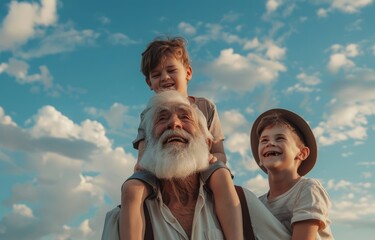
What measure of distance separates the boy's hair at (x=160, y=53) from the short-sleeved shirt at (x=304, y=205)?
255 cm

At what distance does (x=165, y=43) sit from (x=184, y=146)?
2650 millimetres

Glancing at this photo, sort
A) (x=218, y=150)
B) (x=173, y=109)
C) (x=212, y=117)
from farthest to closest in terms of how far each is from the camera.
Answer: (x=212, y=117)
(x=218, y=150)
(x=173, y=109)

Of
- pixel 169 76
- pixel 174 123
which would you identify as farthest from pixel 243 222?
pixel 169 76

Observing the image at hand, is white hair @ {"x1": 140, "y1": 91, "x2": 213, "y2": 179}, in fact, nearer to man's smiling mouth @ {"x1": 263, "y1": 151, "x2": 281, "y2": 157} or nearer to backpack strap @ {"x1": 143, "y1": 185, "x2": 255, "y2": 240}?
backpack strap @ {"x1": 143, "y1": 185, "x2": 255, "y2": 240}

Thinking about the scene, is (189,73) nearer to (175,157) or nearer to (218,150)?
(218,150)

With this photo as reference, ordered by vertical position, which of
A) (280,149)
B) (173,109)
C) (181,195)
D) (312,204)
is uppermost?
(173,109)

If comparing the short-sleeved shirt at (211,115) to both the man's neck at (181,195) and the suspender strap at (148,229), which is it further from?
the suspender strap at (148,229)

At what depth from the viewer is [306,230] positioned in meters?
4.90

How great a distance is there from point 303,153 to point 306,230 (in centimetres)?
127

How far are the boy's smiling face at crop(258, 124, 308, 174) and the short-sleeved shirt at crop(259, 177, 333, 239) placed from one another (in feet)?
0.93

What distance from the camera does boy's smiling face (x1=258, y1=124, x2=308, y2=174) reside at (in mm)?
5559

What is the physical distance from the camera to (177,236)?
15.5 ft

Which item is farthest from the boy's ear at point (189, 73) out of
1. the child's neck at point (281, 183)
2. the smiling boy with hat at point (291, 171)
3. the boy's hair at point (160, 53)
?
the child's neck at point (281, 183)

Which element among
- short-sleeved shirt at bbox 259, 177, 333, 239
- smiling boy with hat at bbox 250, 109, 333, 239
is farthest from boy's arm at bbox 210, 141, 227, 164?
short-sleeved shirt at bbox 259, 177, 333, 239
